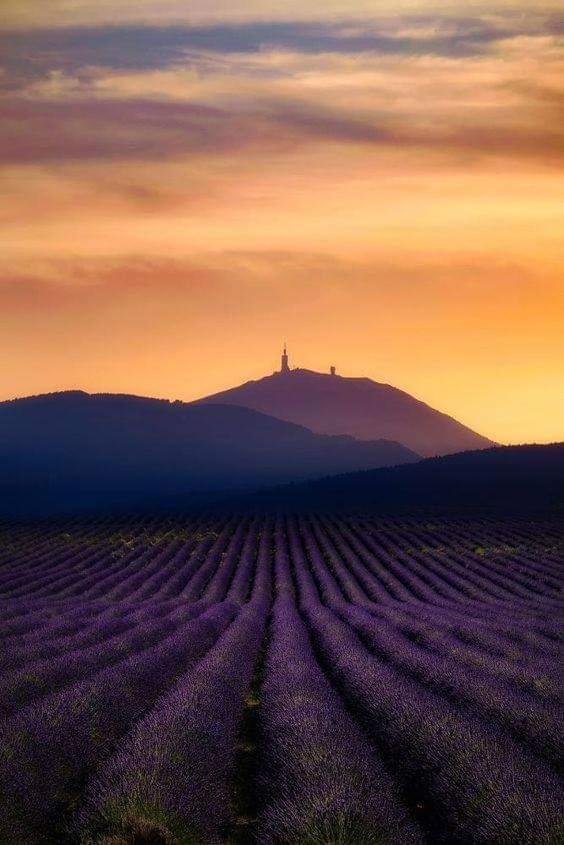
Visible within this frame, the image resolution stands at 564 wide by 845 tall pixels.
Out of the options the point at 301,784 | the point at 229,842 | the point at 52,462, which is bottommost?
the point at 229,842

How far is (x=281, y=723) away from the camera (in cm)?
630

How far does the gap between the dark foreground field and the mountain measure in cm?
11057

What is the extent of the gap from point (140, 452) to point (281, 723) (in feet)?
525

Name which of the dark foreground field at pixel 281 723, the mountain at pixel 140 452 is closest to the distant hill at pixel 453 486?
the mountain at pixel 140 452

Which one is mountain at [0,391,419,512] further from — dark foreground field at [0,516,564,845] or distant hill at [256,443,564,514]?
dark foreground field at [0,516,564,845]

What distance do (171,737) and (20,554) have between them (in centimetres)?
2611

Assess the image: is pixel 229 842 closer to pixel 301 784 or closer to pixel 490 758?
pixel 301 784

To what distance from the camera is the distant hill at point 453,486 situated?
67062mm

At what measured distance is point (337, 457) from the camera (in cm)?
18712

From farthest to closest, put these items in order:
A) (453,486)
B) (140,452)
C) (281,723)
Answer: (140,452)
(453,486)
(281,723)

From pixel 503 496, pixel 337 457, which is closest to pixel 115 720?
pixel 503 496

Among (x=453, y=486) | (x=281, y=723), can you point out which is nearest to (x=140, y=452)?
(x=453, y=486)

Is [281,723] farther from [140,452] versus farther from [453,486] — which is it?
[140,452]

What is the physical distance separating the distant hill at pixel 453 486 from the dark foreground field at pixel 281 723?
50646 millimetres
